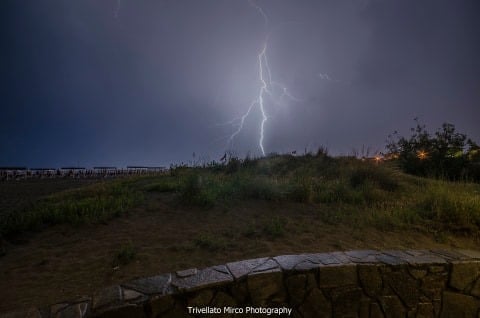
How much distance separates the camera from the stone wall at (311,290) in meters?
2.22

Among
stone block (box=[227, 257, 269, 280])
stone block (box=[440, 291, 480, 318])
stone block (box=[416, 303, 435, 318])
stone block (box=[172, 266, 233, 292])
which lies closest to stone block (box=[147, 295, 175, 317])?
stone block (box=[172, 266, 233, 292])

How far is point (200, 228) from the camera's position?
4270 millimetres

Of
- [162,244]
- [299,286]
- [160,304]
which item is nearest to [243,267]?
[299,286]

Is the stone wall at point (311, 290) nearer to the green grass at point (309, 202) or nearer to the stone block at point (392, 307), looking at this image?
the stone block at point (392, 307)

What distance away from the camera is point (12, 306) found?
7.70ft

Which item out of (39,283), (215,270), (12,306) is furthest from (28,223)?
(215,270)

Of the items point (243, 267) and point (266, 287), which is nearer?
point (266, 287)

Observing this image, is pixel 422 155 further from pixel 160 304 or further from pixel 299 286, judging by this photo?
pixel 160 304

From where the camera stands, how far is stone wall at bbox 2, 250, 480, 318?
7.30 ft

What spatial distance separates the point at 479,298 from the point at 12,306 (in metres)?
4.91

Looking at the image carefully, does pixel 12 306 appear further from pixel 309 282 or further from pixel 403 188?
pixel 403 188

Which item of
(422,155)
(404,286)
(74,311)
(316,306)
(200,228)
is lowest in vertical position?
(316,306)

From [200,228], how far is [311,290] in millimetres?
2085

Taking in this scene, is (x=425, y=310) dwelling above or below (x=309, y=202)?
below
